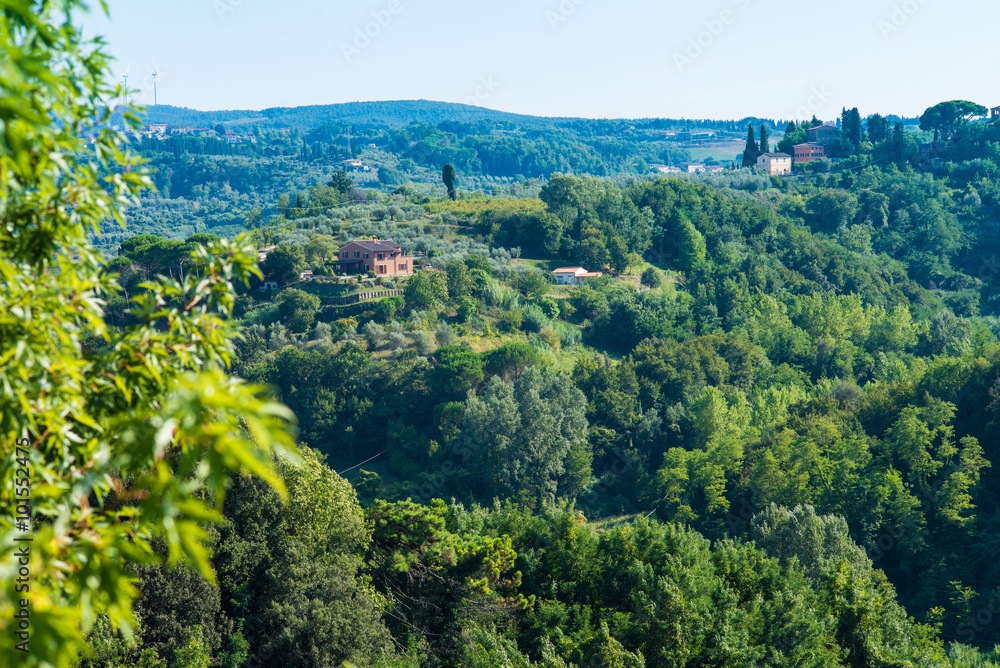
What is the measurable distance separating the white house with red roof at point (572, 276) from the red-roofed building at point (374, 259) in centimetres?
1280

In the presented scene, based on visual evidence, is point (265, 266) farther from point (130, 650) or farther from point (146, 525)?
point (146, 525)

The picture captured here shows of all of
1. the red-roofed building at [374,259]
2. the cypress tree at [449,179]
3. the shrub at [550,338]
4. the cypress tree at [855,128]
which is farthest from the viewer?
the cypress tree at [855,128]

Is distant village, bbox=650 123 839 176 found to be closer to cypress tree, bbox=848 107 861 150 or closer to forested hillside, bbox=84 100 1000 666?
cypress tree, bbox=848 107 861 150

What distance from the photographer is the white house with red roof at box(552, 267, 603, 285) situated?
65.8 meters

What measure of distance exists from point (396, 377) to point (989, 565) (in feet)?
102

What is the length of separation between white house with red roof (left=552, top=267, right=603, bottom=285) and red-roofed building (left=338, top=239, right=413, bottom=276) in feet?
42.0

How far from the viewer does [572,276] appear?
66.0 meters

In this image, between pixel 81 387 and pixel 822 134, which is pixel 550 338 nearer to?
pixel 81 387

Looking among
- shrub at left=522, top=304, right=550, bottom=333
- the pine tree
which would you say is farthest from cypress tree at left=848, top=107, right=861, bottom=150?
shrub at left=522, top=304, right=550, bottom=333

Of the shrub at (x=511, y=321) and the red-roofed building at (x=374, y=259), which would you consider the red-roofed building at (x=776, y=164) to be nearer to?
the shrub at (x=511, y=321)

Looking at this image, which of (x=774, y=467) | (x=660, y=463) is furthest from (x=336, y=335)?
(x=774, y=467)

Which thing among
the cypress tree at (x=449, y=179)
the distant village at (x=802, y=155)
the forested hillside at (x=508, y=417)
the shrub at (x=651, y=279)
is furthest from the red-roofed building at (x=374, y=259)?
the distant village at (x=802, y=155)

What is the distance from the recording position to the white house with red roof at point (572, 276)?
216 ft

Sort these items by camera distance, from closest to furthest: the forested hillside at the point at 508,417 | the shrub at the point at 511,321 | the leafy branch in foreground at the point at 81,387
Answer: the leafy branch in foreground at the point at 81,387
the forested hillside at the point at 508,417
the shrub at the point at 511,321
